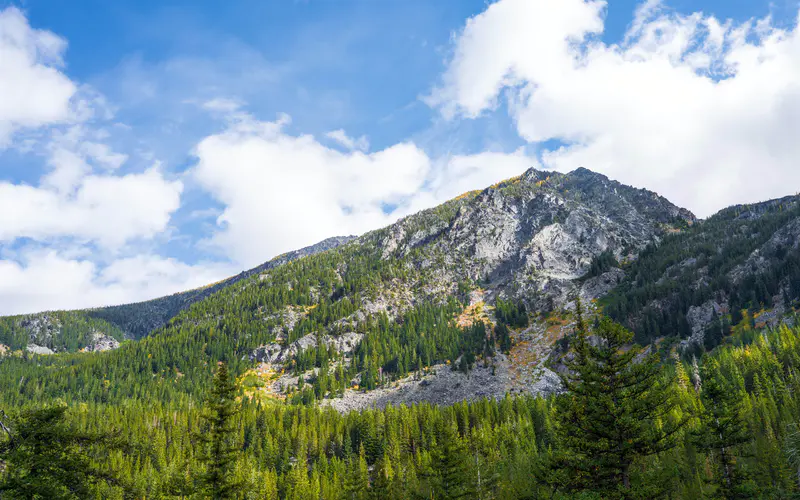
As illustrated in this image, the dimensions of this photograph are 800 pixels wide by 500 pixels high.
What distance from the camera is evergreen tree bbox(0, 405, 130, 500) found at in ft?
51.6

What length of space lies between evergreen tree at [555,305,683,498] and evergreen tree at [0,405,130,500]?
74.1ft

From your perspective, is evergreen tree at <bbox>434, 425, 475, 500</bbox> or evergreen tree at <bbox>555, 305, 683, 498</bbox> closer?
evergreen tree at <bbox>555, 305, 683, 498</bbox>

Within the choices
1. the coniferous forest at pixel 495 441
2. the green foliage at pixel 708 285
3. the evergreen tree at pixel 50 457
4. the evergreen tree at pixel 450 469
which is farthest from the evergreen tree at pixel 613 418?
the green foliage at pixel 708 285

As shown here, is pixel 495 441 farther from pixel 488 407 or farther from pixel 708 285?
pixel 708 285

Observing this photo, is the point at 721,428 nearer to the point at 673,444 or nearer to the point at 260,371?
the point at 673,444

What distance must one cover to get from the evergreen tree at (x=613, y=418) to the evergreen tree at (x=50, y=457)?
2258 centimetres

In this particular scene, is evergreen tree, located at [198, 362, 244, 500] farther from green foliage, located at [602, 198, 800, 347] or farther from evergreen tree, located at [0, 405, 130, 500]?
green foliage, located at [602, 198, 800, 347]

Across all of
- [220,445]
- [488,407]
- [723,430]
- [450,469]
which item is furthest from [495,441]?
[220,445]

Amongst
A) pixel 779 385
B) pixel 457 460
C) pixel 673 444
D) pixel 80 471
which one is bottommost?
pixel 779 385

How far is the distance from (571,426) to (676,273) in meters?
206

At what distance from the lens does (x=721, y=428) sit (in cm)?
3494

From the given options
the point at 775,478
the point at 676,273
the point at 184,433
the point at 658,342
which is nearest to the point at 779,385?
the point at 775,478

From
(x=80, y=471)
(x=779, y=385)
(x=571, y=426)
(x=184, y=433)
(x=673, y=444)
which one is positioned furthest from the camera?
(x=184, y=433)

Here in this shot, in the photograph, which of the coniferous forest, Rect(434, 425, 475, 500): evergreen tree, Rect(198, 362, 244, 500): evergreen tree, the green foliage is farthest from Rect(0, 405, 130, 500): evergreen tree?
the green foliage
